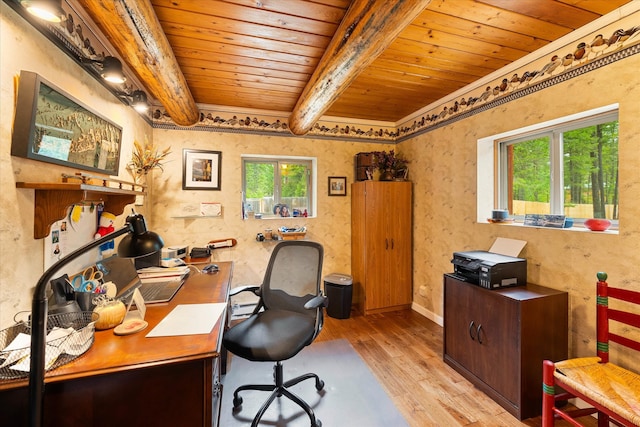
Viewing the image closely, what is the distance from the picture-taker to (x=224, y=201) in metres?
3.17

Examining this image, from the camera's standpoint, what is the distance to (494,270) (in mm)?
1923

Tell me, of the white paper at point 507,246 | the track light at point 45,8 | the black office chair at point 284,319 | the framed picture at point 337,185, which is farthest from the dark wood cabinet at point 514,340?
the track light at point 45,8

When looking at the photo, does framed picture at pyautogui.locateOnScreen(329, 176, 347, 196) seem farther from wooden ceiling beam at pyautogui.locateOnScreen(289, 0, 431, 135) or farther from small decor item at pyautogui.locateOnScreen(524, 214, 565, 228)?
small decor item at pyautogui.locateOnScreen(524, 214, 565, 228)

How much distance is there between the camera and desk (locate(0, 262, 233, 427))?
88 centimetres

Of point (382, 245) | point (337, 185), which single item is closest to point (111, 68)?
point (337, 185)

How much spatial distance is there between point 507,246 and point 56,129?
304 cm

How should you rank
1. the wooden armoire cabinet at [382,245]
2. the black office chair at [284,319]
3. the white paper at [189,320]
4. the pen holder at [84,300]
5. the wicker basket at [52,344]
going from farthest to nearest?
the wooden armoire cabinet at [382,245] < the black office chair at [284,319] < the pen holder at [84,300] < the white paper at [189,320] < the wicker basket at [52,344]

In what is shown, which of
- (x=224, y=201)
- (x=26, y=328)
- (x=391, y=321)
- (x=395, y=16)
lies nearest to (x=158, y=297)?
(x=26, y=328)

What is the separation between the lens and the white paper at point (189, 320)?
1.16 meters

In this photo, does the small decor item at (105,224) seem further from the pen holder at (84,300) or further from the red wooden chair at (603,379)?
the red wooden chair at (603,379)

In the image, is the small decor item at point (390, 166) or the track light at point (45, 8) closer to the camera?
the track light at point (45, 8)

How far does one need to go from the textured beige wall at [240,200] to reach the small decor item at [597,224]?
2.32 metres

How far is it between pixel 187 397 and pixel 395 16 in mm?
1857

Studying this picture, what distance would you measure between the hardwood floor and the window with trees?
144 cm
